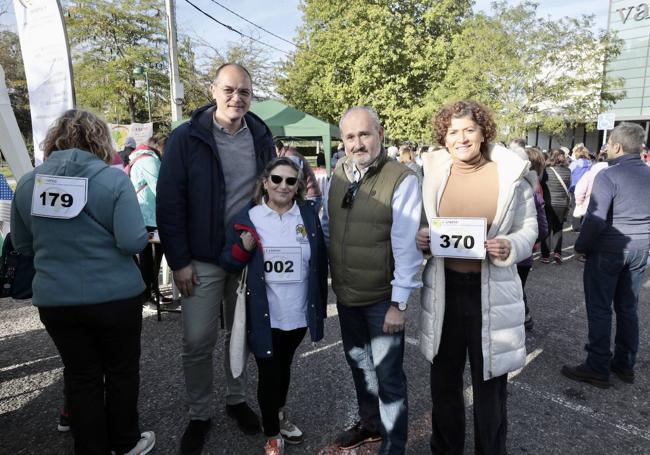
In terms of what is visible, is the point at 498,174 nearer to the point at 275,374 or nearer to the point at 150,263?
the point at 275,374

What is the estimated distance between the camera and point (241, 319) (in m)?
2.45

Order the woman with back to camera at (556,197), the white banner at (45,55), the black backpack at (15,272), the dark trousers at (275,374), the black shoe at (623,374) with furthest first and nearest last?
the woman with back to camera at (556,197)
the white banner at (45,55)
the black shoe at (623,374)
the black backpack at (15,272)
the dark trousers at (275,374)

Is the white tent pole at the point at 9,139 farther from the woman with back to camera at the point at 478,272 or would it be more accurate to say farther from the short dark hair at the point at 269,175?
the woman with back to camera at the point at 478,272

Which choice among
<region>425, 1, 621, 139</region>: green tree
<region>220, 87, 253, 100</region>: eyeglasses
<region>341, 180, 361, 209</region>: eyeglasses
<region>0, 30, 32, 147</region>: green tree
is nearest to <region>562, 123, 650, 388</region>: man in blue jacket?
<region>341, 180, 361, 209</region>: eyeglasses

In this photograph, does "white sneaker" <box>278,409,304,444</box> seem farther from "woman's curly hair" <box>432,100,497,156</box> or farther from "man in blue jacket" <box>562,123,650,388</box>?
"man in blue jacket" <box>562,123,650,388</box>

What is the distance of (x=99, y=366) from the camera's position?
7.73 ft

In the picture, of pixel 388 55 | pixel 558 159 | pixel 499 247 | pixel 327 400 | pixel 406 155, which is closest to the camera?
pixel 499 247

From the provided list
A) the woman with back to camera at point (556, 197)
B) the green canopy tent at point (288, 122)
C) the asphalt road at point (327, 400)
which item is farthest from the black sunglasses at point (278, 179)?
the green canopy tent at point (288, 122)

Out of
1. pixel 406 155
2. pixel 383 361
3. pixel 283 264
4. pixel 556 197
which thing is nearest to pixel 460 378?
pixel 383 361

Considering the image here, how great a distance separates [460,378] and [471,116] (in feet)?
4.56

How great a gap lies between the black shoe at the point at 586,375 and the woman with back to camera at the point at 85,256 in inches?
133

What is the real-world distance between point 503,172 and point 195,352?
2073 millimetres

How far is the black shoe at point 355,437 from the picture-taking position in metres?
2.67

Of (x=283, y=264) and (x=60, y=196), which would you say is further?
(x=283, y=264)
